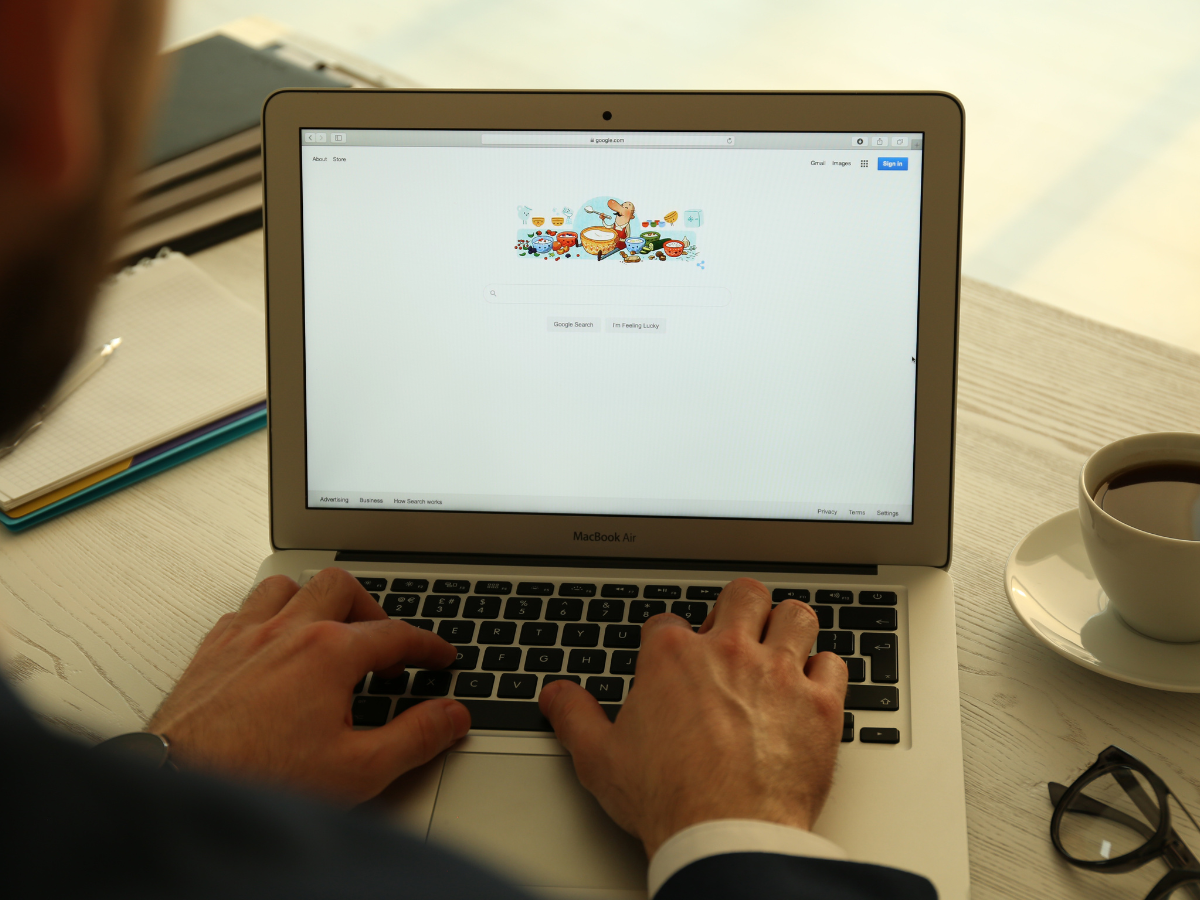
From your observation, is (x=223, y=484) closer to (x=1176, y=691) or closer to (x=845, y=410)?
(x=845, y=410)

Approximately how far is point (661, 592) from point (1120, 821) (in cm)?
33

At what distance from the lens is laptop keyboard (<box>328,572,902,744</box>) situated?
675 millimetres

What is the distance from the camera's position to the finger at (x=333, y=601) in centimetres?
70

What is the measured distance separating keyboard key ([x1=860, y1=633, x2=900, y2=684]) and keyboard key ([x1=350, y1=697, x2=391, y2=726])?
334mm

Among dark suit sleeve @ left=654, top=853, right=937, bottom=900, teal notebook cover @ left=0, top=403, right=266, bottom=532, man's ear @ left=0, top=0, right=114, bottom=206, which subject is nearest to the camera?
man's ear @ left=0, top=0, right=114, bottom=206

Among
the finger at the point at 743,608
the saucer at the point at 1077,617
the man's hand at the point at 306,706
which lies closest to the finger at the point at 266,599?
the man's hand at the point at 306,706

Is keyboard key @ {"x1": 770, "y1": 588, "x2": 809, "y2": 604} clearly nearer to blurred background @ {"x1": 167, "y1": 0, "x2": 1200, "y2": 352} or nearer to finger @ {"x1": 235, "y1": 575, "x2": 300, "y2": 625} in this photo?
finger @ {"x1": 235, "y1": 575, "x2": 300, "y2": 625}

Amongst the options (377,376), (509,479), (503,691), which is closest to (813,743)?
(503,691)

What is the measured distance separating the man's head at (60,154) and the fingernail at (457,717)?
35 cm

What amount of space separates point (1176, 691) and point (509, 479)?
0.50 m

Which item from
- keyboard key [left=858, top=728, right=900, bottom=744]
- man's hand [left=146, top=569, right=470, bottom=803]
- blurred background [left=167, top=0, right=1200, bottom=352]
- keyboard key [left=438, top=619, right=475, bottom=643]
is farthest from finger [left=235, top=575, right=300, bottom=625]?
blurred background [left=167, top=0, right=1200, bottom=352]

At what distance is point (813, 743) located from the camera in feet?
1.99

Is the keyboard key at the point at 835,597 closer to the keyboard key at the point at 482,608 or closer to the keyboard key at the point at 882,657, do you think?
the keyboard key at the point at 882,657

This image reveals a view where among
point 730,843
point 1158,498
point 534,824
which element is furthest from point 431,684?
point 1158,498
